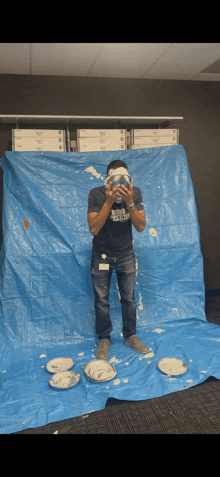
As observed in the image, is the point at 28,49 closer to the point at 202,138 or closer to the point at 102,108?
the point at 102,108

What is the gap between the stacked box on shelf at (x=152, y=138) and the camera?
8.71ft

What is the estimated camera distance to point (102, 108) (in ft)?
9.32

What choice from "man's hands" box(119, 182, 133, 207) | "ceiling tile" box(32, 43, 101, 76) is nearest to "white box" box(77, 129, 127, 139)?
"ceiling tile" box(32, 43, 101, 76)

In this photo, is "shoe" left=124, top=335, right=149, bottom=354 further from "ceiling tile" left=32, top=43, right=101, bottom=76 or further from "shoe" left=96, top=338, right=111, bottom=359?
"ceiling tile" left=32, top=43, right=101, bottom=76

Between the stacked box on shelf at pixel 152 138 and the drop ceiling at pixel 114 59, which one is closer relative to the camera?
the drop ceiling at pixel 114 59

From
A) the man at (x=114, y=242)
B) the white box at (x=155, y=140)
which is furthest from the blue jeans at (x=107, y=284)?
the white box at (x=155, y=140)

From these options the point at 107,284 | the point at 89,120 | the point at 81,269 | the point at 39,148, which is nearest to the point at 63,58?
the point at 89,120

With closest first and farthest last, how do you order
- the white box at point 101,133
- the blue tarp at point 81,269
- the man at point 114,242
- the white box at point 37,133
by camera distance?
the man at point 114,242 → the blue tarp at point 81,269 → the white box at point 37,133 → the white box at point 101,133

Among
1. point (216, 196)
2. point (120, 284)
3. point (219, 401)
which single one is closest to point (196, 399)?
point (219, 401)

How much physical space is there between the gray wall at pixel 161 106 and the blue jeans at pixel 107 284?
1364 mm

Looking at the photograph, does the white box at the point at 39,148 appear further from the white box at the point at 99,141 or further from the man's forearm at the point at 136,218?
the man's forearm at the point at 136,218

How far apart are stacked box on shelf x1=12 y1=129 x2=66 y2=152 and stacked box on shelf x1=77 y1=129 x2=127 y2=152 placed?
5.7 inches

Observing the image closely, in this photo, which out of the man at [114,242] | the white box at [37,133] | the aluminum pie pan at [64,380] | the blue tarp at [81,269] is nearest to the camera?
the aluminum pie pan at [64,380]

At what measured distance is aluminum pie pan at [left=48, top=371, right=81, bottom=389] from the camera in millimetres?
1735
